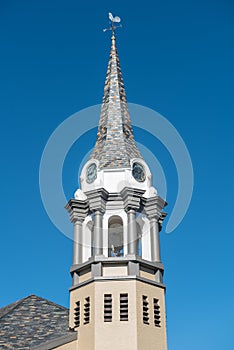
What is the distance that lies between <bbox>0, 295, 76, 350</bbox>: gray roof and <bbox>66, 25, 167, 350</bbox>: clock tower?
3.76 ft

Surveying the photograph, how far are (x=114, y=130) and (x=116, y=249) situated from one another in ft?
21.9

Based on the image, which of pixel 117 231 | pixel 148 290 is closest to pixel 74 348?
pixel 148 290

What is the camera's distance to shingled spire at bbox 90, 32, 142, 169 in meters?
37.3

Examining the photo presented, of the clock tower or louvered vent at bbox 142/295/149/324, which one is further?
louvered vent at bbox 142/295/149/324

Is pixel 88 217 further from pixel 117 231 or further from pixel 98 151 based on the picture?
pixel 98 151

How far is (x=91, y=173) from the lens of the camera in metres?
37.0

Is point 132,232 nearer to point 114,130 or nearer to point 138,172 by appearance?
point 138,172

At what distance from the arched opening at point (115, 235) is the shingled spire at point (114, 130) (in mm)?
2721

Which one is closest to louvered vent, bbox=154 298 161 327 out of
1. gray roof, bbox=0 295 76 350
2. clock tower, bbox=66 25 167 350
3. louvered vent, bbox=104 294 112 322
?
clock tower, bbox=66 25 167 350

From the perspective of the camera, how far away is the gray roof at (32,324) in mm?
32188

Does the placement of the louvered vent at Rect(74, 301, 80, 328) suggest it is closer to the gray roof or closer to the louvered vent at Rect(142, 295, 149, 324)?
the gray roof

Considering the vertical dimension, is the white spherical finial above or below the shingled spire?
below

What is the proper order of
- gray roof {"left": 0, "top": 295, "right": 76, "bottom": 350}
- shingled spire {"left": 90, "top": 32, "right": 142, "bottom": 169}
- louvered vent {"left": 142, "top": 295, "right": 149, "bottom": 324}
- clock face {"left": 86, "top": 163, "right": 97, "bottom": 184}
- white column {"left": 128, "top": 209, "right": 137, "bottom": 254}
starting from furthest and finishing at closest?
shingled spire {"left": 90, "top": 32, "right": 142, "bottom": 169} < clock face {"left": 86, "top": 163, "right": 97, "bottom": 184} < white column {"left": 128, "top": 209, "right": 137, "bottom": 254} < louvered vent {"left": 142, "top": 295, "right": 149, "bottom": 324} < gray roof {"left": 0, "top": 295, "right": 76, "bottom": 350}

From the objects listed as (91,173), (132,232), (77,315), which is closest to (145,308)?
(77,315)
